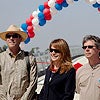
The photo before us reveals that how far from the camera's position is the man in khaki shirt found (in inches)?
147

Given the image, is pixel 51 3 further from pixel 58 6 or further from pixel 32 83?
pixel 32 83

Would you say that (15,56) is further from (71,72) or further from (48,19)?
(48,19)

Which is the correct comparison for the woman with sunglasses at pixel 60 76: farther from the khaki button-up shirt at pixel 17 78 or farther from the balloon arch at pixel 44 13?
the balloon arch at pixel 44 13

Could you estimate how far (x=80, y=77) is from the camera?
3600 mm

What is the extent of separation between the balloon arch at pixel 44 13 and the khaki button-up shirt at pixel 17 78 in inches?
235

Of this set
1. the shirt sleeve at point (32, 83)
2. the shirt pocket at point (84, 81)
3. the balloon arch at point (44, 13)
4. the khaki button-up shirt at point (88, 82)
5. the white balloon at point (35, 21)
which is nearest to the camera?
the khaki button-up shirt at point (88, 82)

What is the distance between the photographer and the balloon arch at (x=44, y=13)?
9.66 metres

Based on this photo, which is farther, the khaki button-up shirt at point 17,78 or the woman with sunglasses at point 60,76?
the khaki button-up shirt at point 17,78

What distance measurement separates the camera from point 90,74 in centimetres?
351

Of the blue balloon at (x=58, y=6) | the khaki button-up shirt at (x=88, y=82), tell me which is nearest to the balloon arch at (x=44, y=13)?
the blue balloon at (x=58, y=6)

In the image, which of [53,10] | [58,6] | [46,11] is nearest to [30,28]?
[46,11]

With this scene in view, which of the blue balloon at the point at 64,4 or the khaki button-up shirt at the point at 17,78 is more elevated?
the blue balloon at the point at 64,4

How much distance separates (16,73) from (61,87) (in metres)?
0.58

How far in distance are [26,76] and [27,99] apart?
11.1 inches
